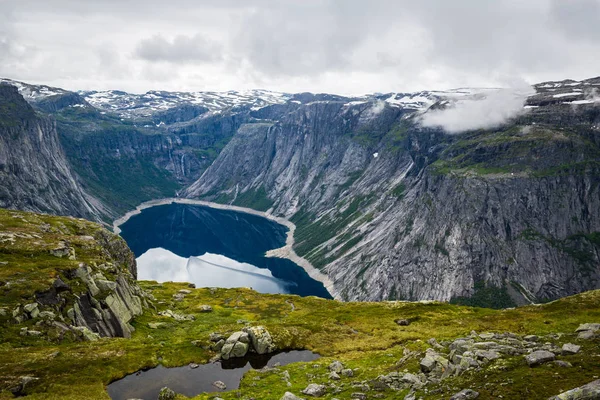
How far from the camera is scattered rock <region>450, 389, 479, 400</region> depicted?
102 ft

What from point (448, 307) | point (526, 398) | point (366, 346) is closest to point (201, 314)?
point (366, 346)

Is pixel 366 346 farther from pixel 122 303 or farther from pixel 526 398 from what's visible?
pixel 122 303

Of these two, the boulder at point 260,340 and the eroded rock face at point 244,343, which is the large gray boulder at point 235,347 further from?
the boulder at point 260,340

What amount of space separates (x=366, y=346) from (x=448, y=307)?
43.7 meters

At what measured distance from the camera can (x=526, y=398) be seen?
29250 mm

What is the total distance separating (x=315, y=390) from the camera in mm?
41875

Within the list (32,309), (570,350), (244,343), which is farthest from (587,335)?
(32,309)

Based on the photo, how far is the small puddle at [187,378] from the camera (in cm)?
4750

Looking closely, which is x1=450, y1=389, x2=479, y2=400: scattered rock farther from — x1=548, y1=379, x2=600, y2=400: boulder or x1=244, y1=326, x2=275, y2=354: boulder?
x1=244, y1=326, x2=275, y2=354: boulder

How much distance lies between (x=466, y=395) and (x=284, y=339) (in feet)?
122

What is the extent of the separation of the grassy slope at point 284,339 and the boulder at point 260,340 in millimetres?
2531

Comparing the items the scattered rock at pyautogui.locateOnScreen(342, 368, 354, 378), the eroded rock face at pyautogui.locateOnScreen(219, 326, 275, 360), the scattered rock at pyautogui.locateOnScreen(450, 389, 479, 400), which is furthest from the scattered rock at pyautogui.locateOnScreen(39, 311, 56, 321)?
the scattered rock at pyautogui.locateOnScreen(450, 389, 479, 400)

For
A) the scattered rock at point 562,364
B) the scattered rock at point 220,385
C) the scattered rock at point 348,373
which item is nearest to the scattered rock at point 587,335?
the scattered rock at point 562,364

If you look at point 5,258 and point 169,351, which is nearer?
point 169,351
